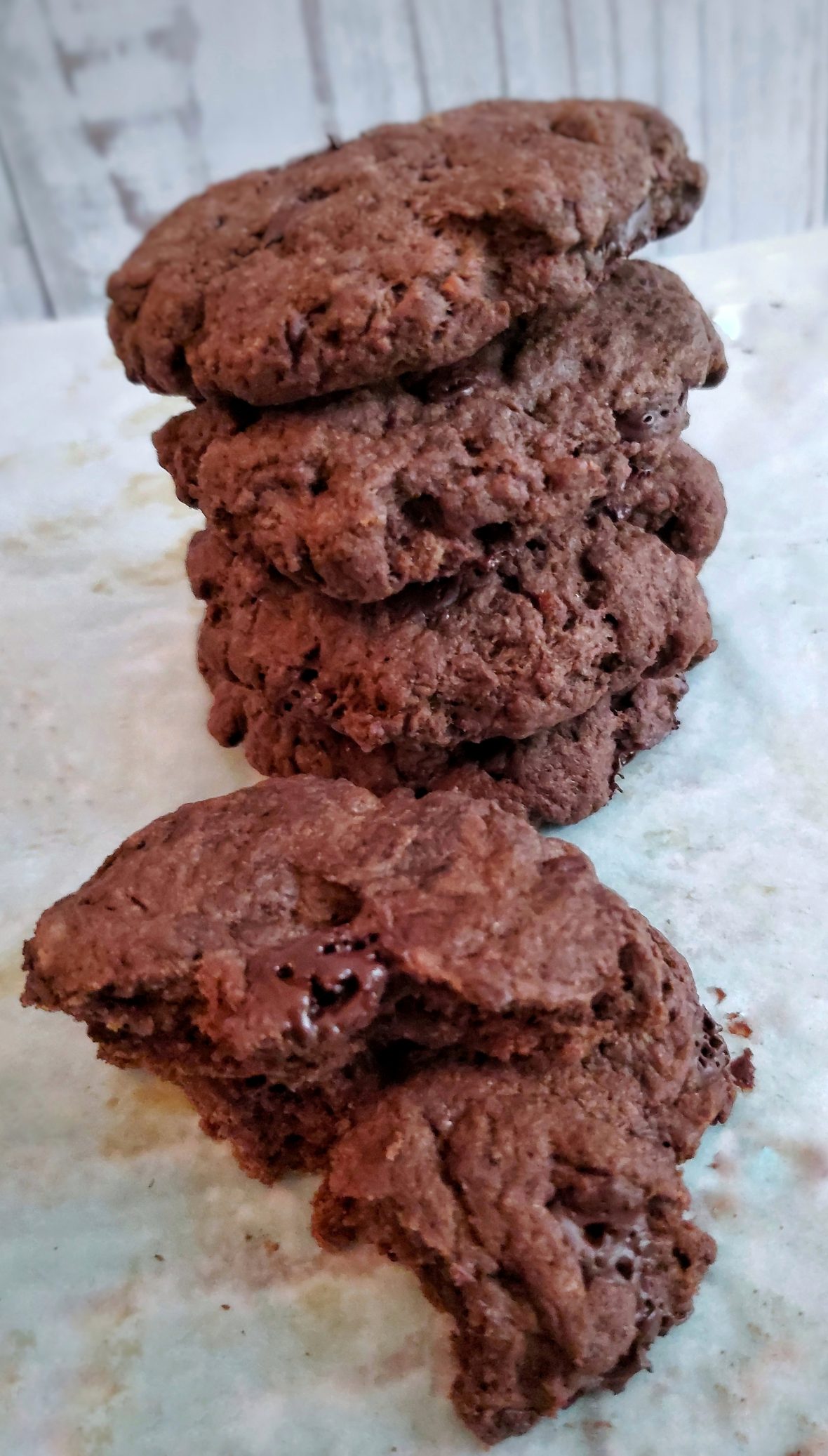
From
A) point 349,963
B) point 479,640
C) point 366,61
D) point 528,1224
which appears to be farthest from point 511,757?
point 366,61

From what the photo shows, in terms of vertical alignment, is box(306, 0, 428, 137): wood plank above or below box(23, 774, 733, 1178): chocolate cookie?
above

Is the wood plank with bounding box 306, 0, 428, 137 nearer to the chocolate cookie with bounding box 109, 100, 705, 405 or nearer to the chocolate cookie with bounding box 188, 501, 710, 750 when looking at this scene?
the chocolate cookie with bounding box 109, 100, 705, 405

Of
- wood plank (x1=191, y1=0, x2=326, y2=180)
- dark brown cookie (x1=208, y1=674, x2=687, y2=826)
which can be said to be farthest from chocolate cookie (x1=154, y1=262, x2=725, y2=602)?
wood plank (x1=191, y1=0, x2=326, y2=180)

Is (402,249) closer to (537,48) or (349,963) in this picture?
(349,963)

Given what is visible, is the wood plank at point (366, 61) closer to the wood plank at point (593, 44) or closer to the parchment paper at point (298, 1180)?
the wood plank at point (593, 44)

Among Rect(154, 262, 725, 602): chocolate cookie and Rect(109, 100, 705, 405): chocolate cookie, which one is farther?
Rect(154, 262, 725, 602): chocolate cookie

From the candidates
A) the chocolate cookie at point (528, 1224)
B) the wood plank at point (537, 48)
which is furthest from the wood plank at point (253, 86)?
the chocolate cookie at point (528, 1224)

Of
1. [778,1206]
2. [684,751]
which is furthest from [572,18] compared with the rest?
[778,1206]
